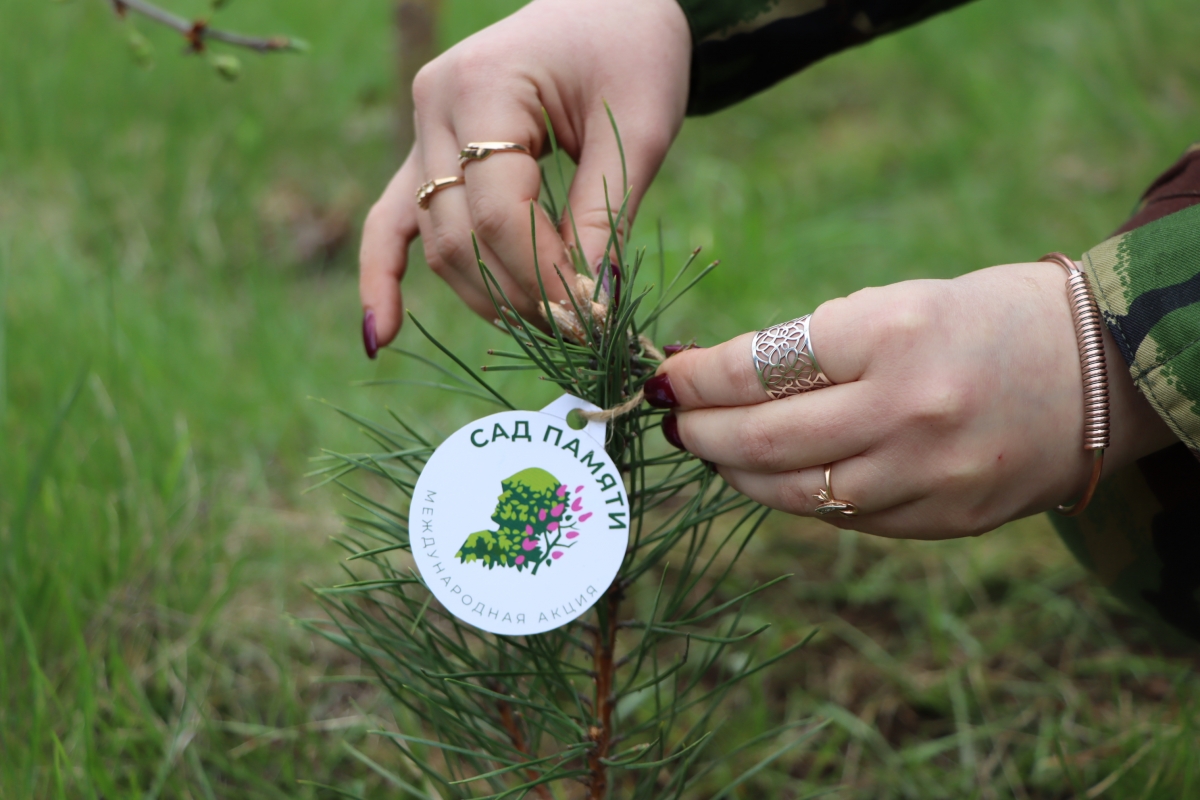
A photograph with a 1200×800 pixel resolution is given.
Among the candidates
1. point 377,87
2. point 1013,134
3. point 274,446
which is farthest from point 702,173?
point 274,446

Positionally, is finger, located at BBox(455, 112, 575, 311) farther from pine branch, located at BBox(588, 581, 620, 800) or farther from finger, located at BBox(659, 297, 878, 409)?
pine branch, located at BBox(588, 581, 620, 800)

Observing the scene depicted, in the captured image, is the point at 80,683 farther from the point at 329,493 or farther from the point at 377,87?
the point at 377,87

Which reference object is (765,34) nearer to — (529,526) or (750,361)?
(750,361)

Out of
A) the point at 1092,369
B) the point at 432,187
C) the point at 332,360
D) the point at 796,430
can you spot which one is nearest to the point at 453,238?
the point at 432,187

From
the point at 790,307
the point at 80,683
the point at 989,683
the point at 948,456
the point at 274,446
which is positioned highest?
the point at 790,307

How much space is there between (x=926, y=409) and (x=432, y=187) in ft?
1.65

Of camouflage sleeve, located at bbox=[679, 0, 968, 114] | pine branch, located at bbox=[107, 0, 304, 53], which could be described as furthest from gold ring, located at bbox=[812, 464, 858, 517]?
pine branch, located at bbox=[107, 0, 304, 53]

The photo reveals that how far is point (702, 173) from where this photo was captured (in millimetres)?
2418

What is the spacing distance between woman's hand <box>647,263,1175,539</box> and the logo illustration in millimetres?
124

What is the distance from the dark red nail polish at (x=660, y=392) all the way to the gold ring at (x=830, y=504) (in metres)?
0.13

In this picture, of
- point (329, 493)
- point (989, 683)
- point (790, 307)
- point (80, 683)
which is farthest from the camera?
point (790, 307)

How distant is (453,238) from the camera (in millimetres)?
808

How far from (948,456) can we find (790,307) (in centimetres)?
135

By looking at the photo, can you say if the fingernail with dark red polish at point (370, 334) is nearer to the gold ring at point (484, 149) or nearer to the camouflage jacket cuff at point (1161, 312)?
the gold ring at point (484, 149)
